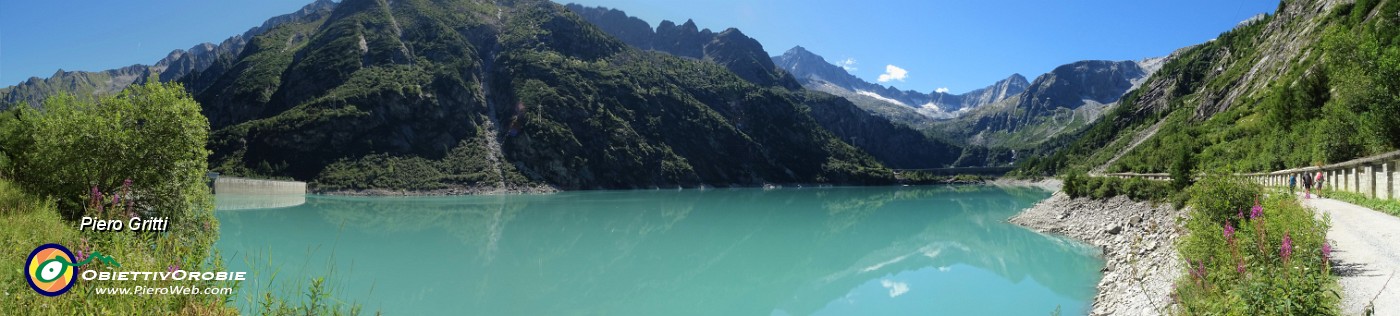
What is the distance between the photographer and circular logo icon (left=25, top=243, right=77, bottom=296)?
217 inches

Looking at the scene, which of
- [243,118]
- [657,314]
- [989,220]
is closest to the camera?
[657,314]

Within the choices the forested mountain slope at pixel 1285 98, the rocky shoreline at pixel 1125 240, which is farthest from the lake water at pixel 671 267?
the forested mountain slope at pixel 1285 98

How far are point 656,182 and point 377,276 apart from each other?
116 m

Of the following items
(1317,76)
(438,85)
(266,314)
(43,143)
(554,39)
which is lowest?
(266,314)

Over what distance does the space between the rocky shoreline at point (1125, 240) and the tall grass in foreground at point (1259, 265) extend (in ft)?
2.67

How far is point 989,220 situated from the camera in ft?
152

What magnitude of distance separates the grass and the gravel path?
23 cm

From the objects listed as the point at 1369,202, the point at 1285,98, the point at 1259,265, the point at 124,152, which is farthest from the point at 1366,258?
the point at 1285,98

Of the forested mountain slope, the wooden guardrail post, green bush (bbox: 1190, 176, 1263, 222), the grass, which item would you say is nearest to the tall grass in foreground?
green bush (bbox: 1190, 176, 1263, 222)

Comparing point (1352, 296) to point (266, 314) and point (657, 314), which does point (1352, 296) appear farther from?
point (657, 314)

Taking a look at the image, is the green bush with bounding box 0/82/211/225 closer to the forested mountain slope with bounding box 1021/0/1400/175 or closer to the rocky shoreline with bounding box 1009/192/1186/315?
the rocky shoreline with bounding box 1009/192/1186/315

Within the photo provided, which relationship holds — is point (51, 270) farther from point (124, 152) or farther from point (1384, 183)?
point (1384, 183)

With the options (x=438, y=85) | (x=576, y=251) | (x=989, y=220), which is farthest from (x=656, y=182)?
(x=576, y=251)

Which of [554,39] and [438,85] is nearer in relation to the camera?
[438,85]
